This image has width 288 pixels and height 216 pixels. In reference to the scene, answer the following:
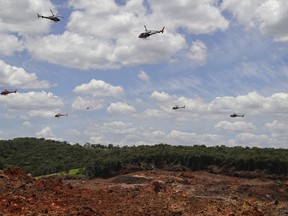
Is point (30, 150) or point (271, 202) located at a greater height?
point (30, 150)

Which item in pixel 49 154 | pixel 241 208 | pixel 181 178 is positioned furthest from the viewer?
pixel 49 154

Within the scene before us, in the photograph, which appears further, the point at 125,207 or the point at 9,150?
the point at 9,150

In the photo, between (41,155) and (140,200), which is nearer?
(140,200)

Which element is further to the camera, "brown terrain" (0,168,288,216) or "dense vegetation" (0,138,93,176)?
"dense vegetation" (0,138,93,176)

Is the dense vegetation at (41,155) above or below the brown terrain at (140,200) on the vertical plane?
above

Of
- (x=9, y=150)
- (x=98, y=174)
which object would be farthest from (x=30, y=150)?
(x=98, y=174)

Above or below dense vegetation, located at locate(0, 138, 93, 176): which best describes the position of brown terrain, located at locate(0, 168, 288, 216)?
below

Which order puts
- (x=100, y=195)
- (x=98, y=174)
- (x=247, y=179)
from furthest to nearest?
(x=98, y=174) < (x=247, y=179) < (x=100, y=195)

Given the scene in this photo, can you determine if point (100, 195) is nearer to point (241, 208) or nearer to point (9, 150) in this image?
point (241, 208)

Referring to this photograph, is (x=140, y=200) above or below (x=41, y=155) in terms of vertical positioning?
below

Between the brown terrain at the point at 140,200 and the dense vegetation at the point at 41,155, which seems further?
the dense vegetation at the point at 41,155
